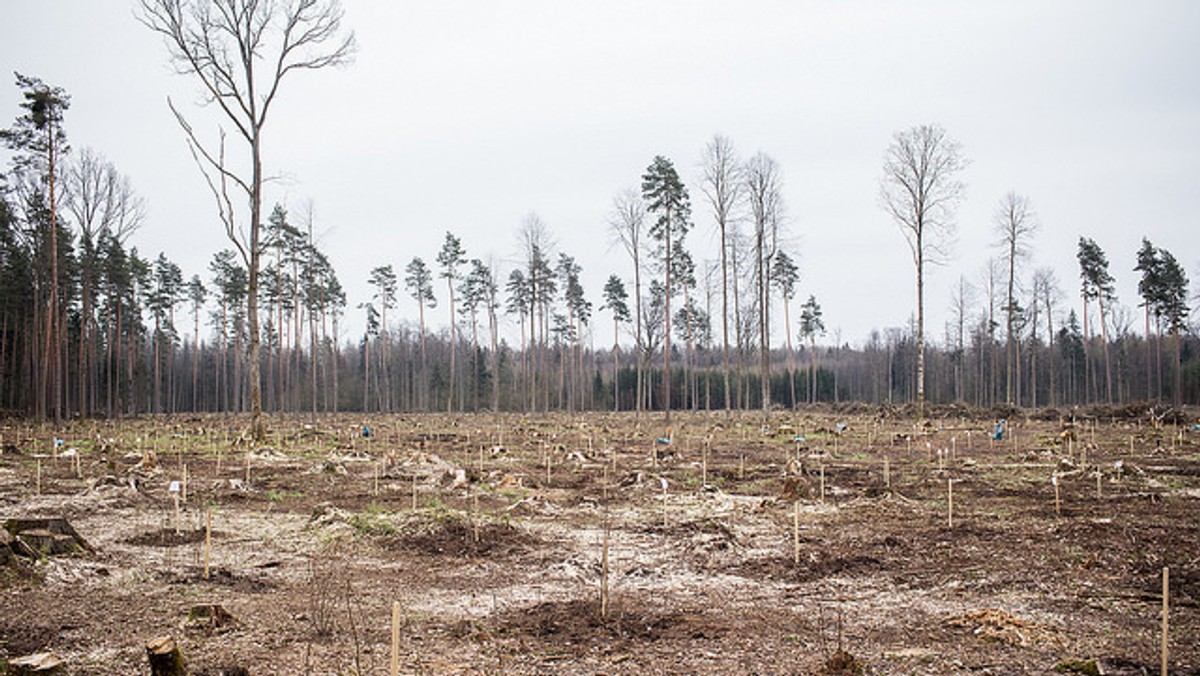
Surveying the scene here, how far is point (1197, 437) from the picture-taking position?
23984mm

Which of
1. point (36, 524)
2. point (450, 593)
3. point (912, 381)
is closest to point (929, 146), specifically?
point (450, 593)

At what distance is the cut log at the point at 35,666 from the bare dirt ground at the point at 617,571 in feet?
1.34

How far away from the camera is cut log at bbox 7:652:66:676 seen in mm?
4520

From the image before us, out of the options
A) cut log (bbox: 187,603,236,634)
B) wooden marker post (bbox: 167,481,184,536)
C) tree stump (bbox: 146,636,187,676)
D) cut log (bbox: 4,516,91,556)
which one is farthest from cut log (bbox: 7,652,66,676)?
wooden marker post (bbox: 167,481,184,536)

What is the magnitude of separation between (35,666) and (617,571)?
18.7 ft

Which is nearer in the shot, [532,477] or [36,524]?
[36,524]

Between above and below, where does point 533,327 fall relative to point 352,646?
above

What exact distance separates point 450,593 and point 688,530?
4192 millimetres

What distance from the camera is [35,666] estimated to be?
15.0 feet

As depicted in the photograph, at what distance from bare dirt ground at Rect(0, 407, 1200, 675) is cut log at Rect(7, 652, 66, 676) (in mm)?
410

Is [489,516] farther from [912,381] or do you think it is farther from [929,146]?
[912,381]

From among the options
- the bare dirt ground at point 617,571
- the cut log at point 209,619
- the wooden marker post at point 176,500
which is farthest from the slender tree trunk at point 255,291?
the cut log at point 209,619

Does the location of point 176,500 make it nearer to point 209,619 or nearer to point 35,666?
point 209,619

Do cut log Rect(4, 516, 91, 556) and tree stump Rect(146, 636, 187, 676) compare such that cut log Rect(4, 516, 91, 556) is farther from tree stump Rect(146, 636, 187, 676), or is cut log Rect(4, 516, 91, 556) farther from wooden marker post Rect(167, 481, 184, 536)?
tree stump Rect(146, 636, 187, 676)
